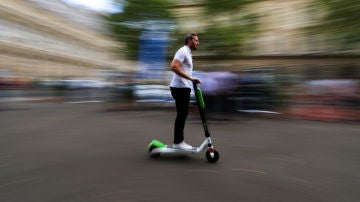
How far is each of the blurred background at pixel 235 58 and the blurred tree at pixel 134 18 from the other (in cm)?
4

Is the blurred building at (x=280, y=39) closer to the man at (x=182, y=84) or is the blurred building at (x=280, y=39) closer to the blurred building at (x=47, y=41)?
the man at (x=182, y=84)

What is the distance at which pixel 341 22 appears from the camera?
1795 centimetres

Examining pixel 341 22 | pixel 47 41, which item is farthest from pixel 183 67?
pixel 47 41

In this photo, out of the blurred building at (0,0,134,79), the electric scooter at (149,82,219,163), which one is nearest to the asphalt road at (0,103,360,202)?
the electric scooter at (149,82,219,163)

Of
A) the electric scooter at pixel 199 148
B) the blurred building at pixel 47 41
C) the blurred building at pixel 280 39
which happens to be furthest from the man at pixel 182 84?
the blurred building at pixel 47 41

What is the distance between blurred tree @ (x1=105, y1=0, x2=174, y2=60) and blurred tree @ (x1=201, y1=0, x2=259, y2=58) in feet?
6.52

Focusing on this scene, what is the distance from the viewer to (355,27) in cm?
1769

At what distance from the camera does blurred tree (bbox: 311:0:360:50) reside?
1738 centimetres

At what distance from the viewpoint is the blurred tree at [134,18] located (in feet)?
59.3

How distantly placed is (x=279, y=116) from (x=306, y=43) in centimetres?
1109

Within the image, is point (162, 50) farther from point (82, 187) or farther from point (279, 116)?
point (82, 187)

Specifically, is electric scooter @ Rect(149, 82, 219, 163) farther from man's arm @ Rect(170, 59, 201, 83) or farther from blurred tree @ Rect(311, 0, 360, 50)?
blurred tree @ Rect(311, 0, 360, 50)

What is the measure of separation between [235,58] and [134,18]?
4.56 meters

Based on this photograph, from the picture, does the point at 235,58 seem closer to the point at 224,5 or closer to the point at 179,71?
the point at 224,5
